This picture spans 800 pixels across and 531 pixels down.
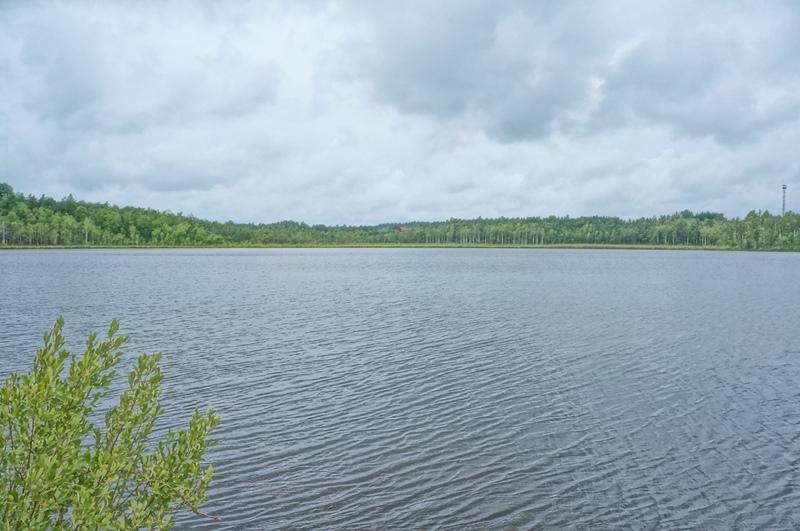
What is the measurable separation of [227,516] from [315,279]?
235 feet

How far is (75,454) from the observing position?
589 cm

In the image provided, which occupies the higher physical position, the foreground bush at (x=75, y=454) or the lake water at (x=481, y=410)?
the foreground bush at (x=75, y=454)

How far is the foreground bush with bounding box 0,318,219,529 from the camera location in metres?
5.45

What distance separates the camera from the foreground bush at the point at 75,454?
5.45m

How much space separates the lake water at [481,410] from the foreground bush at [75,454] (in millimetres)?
5429

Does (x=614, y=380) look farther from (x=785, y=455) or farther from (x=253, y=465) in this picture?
(x=253, y=465)

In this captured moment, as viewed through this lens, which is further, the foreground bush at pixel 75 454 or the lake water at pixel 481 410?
the lake water at pixel 481 410

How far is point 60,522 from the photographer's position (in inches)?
240

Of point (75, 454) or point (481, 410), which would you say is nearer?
point (75, 454)

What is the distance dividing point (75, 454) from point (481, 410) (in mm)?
15076

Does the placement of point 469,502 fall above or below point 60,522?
below

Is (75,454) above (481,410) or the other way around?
above

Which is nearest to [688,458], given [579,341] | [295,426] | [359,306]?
[295,426]

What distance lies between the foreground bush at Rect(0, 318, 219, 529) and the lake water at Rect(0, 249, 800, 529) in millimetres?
5429
